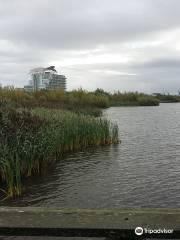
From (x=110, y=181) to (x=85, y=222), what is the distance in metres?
8.65

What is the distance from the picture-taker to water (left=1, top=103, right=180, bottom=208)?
9578 mm

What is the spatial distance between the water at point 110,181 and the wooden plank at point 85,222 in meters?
5.82

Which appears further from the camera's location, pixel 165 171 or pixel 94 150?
pixel 94 150

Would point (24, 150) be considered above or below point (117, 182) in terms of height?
above

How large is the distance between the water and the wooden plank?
5819 mm

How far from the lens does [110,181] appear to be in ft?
38.7

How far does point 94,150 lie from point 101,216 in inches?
572

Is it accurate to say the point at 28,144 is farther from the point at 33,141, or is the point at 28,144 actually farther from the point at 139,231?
the point at 139,231

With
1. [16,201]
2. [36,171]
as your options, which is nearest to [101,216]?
[16,201]

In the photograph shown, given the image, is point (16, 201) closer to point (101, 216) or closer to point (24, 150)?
point (24, 150)

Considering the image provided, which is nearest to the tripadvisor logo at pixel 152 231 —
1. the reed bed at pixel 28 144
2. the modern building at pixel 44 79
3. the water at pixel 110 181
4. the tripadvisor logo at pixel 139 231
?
the tripadvisor logo at pixel 139 231

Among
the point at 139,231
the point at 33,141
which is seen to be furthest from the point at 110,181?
the point at 139,231

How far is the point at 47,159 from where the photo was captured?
12945mm

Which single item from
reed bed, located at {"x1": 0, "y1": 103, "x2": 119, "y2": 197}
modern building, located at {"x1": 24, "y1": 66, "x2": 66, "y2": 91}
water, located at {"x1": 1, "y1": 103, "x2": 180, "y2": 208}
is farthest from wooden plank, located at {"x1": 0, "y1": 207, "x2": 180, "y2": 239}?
modern building, located at {"x1": 24, "y1": 66, "x2": 66, "y2": 91}
